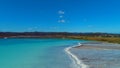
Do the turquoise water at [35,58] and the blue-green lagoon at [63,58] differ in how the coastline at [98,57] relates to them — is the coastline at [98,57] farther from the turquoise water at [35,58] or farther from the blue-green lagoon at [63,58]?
the turquoise water at [35,58]

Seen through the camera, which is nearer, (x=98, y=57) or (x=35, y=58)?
(x=98, y=57)

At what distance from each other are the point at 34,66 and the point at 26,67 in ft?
1.93

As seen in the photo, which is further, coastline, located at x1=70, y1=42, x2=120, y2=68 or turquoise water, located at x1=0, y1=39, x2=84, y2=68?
turquoise water, located at x1=0, y1=39, x2=84, y2=68

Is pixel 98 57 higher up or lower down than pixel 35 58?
higher up

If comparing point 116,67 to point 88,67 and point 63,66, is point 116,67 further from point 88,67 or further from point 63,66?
point 63,66

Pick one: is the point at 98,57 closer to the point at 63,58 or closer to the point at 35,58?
the point at 63,58

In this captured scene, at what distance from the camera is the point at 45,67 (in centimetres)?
1517

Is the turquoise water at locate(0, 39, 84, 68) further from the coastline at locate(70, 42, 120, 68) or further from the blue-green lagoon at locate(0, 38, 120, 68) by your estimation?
the coastline at locate(70, 42, 120, 68)

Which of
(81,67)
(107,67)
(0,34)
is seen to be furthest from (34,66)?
(0,34)

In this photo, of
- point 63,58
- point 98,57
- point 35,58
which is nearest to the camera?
point 98,57

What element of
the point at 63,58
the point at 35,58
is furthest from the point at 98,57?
the point at 35,58

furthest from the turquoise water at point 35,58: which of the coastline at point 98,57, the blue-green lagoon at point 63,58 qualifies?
the coastline at point 98,57

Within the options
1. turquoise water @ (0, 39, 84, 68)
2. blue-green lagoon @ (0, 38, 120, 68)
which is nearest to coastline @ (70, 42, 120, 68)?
blue-green lagoon @ (0, 38, 120, 68)

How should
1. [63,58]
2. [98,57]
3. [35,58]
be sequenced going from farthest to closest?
[35,58], [63,58], [98,57]
